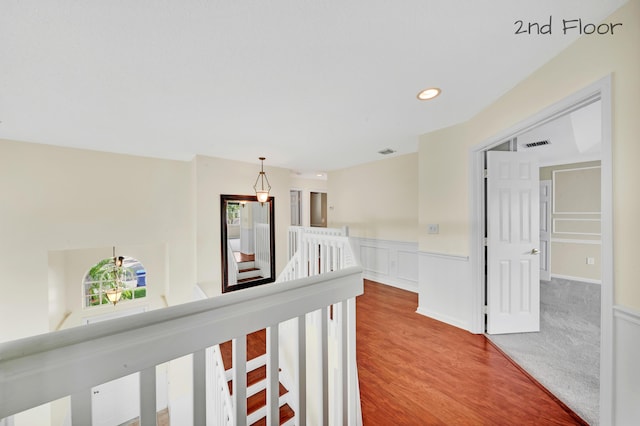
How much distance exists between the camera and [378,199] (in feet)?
15.4

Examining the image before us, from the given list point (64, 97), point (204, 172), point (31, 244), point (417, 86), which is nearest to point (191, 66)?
point (64, 97)

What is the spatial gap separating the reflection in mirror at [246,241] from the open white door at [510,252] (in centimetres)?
358

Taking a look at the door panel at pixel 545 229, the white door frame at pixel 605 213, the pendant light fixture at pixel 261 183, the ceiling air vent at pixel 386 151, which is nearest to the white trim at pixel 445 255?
the white door frame at pixel 605 213

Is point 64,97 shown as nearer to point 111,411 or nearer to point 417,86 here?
point 417,86

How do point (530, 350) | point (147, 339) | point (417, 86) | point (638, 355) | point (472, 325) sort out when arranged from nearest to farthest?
1. point (147, 339)
2. point (638, 355)
3. point (417, 86)
4. point (530, 350)
5. point (472, 325)

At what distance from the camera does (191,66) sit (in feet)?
5.21

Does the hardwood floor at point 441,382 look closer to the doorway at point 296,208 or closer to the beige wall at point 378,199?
the beige wall at point 378,199

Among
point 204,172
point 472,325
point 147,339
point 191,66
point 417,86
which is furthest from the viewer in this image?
point 204,172

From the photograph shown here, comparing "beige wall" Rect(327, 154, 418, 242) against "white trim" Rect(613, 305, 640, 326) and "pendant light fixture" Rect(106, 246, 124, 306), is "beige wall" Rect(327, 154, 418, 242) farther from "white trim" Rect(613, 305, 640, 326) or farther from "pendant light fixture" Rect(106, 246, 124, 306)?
"pendant light fixture" Rect(106, 246, 124, 306)

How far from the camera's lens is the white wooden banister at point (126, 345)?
0.47 meters

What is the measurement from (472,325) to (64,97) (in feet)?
14.6

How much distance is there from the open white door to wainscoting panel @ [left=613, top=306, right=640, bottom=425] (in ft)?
4.64

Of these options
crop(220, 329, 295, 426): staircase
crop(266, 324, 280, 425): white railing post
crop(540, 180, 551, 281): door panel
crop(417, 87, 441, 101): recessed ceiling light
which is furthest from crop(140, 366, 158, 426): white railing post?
crop(540, 180, 551, 281): door panel

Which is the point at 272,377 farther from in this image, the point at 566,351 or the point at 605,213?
→ the point at 566,351
